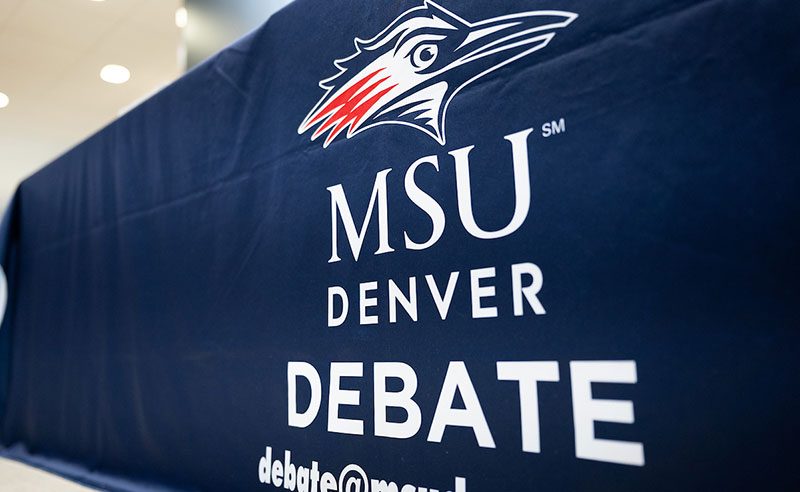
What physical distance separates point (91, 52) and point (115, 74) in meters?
0.41

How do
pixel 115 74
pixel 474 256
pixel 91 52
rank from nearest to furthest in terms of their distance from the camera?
pixel 474 256, pixel 91 52, pixel 115 74

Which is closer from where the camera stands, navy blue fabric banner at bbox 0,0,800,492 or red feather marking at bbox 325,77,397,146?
navy blue fabric banner at bbox 0,0,800,492

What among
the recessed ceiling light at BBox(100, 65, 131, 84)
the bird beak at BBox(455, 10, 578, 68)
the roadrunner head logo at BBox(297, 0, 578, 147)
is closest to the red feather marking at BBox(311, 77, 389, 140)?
the roadrunner head logo at BBox(297, 0, 578, 147)

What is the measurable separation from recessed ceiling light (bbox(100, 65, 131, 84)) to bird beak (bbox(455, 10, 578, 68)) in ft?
13.2

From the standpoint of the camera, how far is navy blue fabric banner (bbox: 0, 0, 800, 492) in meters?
0.74

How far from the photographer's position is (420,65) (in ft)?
3.72

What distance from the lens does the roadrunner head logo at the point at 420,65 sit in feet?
3.29

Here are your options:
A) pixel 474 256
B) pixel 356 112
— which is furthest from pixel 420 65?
pixel 474 256

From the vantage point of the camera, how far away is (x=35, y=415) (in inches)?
90.6

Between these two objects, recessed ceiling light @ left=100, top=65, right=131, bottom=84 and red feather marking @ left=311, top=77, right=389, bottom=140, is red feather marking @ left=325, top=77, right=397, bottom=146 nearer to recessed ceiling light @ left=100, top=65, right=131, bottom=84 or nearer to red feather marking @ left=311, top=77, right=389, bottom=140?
red feather marking @ left=311, top=77, right=389, bottom=140

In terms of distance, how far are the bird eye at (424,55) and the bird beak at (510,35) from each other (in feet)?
0.18

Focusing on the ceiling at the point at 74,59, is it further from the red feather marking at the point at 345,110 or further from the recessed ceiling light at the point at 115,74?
the red feather marking at the point at 345,110

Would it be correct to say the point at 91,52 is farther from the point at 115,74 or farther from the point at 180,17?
the point at 180,17

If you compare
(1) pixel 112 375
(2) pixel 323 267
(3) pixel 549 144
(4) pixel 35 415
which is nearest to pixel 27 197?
(4) pixel 35 415
